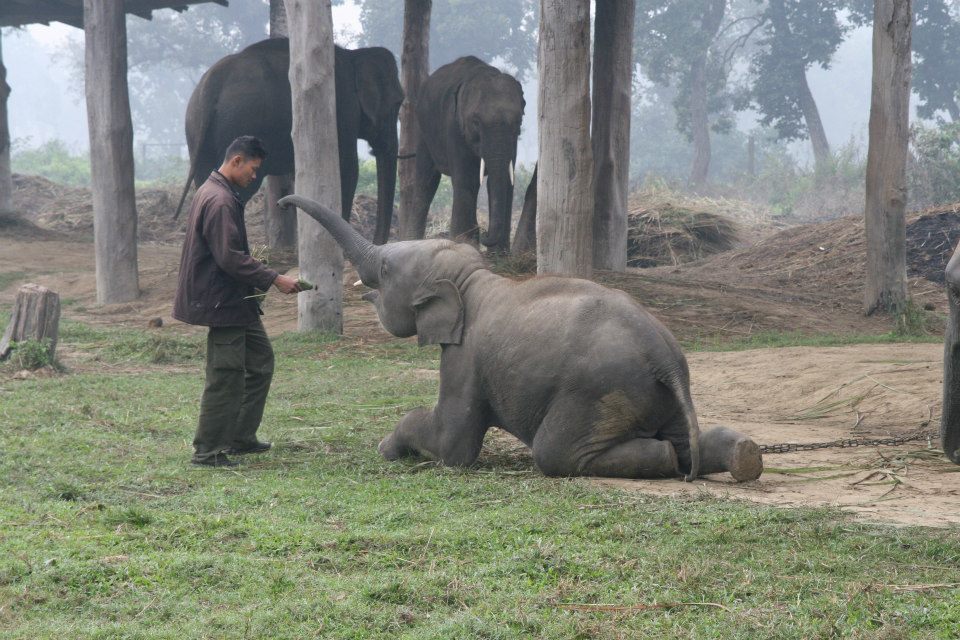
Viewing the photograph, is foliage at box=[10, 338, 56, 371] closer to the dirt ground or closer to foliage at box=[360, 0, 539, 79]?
the dirt ground

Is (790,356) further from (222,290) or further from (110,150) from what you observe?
(110,150)

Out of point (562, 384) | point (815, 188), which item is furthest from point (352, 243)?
point (815, 188)

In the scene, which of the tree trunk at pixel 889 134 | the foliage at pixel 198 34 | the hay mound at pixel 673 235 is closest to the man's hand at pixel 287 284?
the tree trunk at pixel 889 134

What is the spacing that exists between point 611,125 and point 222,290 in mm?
9547

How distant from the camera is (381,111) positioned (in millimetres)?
16422

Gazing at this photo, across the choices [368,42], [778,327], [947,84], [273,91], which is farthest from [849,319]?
[368,42]

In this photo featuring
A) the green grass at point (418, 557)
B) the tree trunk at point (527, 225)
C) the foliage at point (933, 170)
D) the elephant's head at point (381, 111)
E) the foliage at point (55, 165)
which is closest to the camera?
the green grass at point (418, 557)

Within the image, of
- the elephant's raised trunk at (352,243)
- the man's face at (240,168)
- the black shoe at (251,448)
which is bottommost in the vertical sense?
the black shoe at (251,448)

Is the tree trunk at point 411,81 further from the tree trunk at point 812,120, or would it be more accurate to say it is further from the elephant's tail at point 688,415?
the tree trunk at point 812,120

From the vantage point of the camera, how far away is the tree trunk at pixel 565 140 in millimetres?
9484

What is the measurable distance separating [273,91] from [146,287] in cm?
327

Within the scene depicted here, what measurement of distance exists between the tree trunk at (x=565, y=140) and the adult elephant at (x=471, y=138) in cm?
549

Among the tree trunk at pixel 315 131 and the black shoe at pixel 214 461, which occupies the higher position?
the tree trunk at pixel 315 131

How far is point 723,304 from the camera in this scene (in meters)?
13.3
